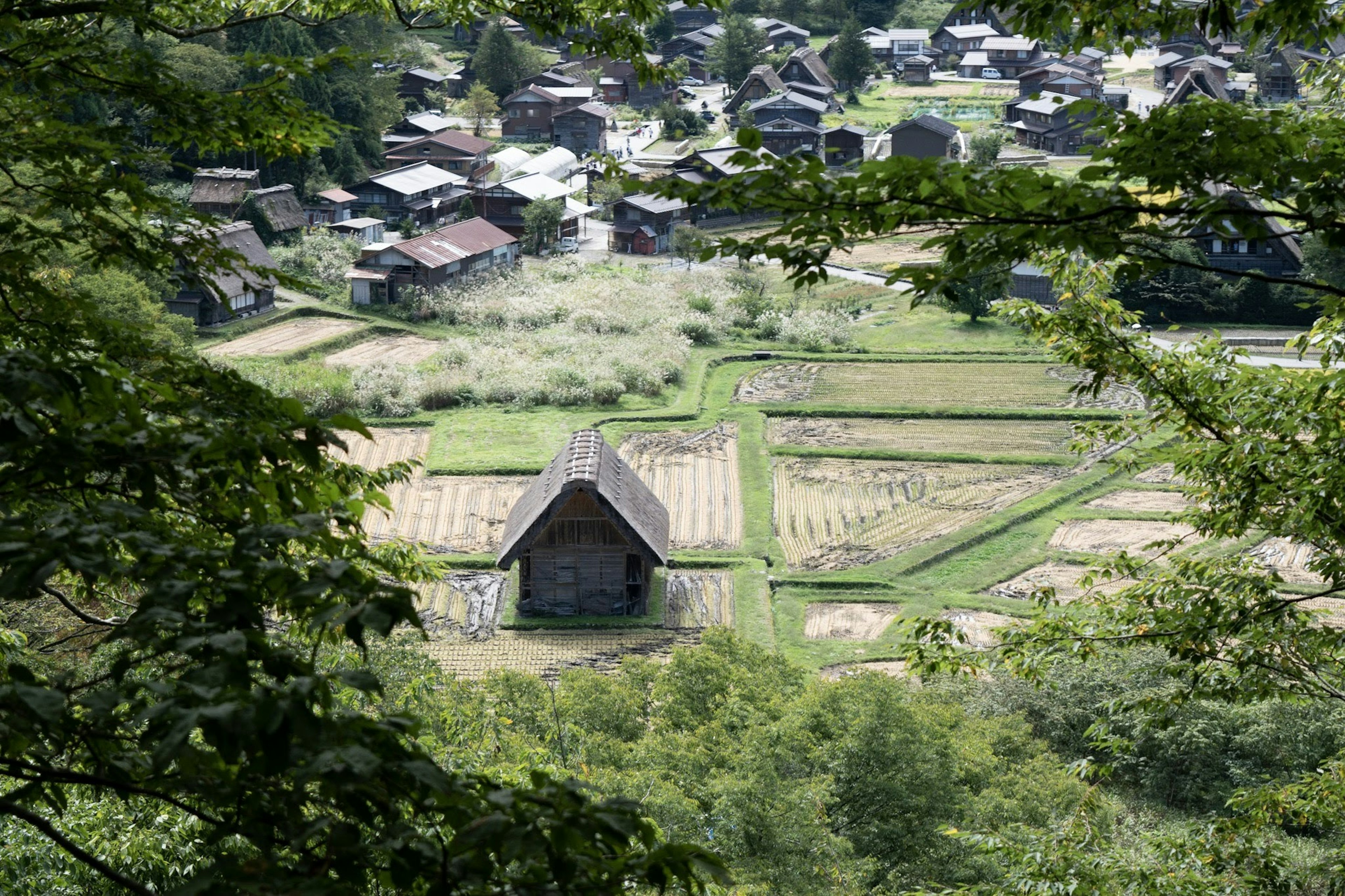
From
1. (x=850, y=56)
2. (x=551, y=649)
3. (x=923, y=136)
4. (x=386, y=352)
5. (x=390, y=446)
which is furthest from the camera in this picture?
(x=850, y=56)

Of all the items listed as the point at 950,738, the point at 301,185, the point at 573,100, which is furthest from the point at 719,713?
the point at 573,100

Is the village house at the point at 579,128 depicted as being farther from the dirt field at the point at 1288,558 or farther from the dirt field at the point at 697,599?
the dirt field at the point at 1288,558

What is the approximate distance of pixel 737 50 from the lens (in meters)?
73.8

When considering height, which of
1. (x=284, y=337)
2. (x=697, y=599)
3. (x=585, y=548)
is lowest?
(x=284, y=337)

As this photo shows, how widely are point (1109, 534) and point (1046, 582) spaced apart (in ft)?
11.5

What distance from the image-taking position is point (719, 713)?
13641 mm

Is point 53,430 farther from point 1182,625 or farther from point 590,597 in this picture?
point 590,597

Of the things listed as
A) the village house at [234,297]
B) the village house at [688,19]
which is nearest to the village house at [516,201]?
the village house at [234,297]

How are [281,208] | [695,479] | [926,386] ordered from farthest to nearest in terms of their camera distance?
1. [281,208]
2. [926,386]
3. [695,479]

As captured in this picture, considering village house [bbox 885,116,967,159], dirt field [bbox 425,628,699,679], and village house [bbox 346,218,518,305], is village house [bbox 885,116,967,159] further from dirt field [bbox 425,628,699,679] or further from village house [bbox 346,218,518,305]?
dirt field [bbox 425,628,699,679]

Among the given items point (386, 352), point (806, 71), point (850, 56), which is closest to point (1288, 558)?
point (386, 352)

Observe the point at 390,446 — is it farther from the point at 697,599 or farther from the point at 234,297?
the point at 697,599

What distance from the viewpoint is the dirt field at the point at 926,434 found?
31.8 metres

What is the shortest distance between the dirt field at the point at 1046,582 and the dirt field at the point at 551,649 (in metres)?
6.45
